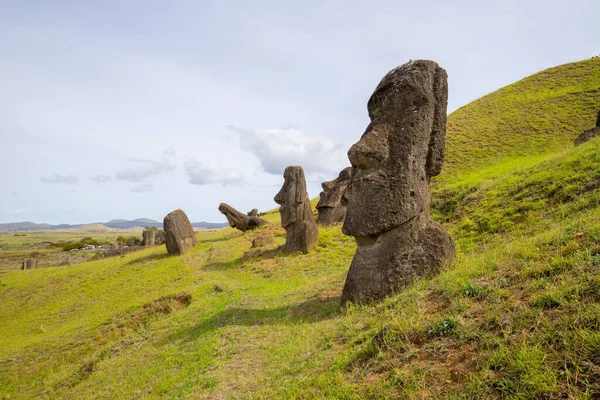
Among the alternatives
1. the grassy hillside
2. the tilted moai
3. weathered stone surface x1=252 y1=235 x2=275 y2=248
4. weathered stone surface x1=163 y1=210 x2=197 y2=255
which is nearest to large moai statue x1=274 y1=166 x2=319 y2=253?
weathered stone surface x1=252 y1=235 x2=275 y2=248

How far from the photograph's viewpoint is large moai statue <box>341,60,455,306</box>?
23.9ft

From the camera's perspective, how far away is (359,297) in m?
7.16

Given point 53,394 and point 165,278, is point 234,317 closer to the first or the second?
point 53,394

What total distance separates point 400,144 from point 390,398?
5418mm

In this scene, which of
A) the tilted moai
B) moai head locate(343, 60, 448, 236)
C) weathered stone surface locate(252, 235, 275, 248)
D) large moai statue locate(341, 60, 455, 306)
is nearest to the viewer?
large moai statue locate(341, 60, 455, 306)

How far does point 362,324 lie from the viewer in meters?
5.63

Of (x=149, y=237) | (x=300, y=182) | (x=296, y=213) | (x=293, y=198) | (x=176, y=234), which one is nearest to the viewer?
(x=296, y=213)

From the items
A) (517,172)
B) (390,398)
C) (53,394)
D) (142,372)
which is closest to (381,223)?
(390,398)

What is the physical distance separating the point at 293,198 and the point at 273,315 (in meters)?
9.88

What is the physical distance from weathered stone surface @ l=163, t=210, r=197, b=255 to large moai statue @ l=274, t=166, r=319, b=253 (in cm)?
834

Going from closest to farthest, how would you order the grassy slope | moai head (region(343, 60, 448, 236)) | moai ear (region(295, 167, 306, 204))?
the grassy slope < moai head (region(343, 60, 448, 236)) < moai ear (region(295, 167, 306, 204))

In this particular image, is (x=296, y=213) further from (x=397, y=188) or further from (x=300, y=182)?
(x=397, y=188)

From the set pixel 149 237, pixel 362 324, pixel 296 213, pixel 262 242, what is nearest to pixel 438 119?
pixel 362 324

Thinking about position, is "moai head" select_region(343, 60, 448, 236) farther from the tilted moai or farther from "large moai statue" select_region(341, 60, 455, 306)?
the tilted moai
